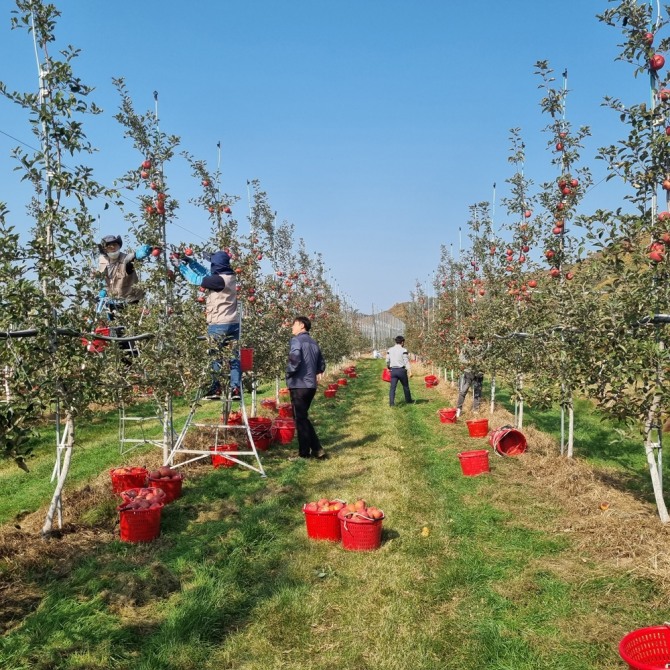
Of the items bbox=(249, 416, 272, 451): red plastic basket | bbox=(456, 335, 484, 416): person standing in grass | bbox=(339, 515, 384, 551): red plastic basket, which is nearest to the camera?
bbox=(339, 515, 384, 551): red plastic basket

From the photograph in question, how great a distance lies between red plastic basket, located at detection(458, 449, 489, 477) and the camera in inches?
317

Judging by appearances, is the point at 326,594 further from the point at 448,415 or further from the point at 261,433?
the point at 448,415

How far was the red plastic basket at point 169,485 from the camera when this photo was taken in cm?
663

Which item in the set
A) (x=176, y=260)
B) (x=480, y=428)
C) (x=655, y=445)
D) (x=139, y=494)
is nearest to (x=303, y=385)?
(x=176, y=260)

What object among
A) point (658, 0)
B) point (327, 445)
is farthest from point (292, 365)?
point (658, 0)

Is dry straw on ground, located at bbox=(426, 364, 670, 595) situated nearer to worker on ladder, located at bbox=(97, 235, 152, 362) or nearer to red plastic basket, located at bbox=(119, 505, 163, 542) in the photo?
red plastic basket, located at bbox=(119, 505, 163, 542)

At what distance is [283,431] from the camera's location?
10211 mm

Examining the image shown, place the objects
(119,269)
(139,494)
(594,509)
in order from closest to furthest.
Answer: (139,494), (594,509), (119,269)

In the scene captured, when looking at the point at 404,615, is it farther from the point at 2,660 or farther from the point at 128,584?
the point at 2,660

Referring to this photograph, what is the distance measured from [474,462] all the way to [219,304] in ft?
14.2

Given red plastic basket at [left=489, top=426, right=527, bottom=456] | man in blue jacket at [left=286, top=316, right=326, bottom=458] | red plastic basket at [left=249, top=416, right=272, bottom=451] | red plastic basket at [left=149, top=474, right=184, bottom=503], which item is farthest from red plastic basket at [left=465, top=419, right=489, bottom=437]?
red plastic basket at [left=149, top=474, right=184, bottom=503]

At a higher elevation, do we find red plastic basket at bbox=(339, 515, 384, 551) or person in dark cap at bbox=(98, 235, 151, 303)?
person in dark cap at bbox=(98, 235, 151, 303)

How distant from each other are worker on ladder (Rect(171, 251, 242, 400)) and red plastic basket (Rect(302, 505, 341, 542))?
2.78 metres

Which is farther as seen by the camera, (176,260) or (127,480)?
(176,260)
